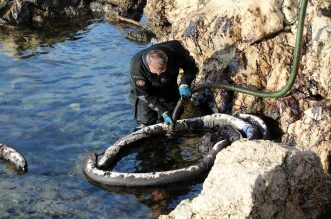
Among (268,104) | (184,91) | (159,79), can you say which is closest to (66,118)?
(159,79)

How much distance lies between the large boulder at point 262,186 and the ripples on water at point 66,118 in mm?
2382

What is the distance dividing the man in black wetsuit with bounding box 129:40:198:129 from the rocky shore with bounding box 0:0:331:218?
1499 millimetres

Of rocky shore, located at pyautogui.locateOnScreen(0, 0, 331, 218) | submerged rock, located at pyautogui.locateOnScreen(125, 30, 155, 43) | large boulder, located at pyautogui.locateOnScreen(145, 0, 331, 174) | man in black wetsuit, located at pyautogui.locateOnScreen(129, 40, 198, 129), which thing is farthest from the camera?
submerged rock, located at pyautogui.locateOnScreen(125, 30, 155, 43)

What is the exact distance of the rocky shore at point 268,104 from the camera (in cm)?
570

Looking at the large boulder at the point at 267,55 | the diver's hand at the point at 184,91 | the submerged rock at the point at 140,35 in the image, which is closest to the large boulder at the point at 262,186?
the large boulder at the point at 267,55

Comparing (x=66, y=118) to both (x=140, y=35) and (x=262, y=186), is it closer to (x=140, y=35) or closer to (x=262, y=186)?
(x=140, y=35)

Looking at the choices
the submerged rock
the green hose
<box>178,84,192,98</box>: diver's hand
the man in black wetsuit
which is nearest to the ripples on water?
the submerged rock

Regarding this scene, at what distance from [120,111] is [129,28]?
8.89 metres

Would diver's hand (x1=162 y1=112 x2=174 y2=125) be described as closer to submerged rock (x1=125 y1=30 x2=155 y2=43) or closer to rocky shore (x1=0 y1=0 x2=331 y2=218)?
rocky shore (x1=0 y1=0 x2=331 y2=218)

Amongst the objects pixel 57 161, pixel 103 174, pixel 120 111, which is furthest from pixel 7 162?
pixel 120 111

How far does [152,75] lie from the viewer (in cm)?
1012

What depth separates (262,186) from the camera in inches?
220

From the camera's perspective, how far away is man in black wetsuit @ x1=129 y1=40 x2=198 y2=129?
972cm

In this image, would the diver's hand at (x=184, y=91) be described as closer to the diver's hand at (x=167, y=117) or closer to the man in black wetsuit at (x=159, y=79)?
the man in black wetsuit at (x=159, y=79)
